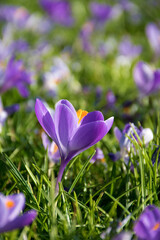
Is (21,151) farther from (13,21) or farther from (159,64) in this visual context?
(13,21)

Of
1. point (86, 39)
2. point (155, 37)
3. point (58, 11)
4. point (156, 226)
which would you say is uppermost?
point (58, 11)

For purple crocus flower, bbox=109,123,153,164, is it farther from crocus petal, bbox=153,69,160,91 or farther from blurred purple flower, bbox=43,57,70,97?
blurred purple flower, bbox=43,57,70,97

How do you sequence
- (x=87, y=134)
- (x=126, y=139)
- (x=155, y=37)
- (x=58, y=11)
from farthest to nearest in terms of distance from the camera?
(x=58, y=11) < (x=155, y=37) < (x=126, y=139) < (x=87, y=134)

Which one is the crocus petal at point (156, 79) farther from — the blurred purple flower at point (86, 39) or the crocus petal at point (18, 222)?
the blurred purple flower at point (86, 39)

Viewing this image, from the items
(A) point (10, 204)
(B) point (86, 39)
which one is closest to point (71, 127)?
(A) point (10, 204)

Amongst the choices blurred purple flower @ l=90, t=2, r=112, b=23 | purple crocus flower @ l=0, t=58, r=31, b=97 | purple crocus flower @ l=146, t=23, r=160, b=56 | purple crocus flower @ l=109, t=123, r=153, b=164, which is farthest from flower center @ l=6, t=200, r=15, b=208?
blurred purple flower @ l=90, t=2, r=112, b=23

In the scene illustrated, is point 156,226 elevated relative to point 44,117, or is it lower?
lower

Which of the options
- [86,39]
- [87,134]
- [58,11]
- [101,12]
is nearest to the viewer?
[87,134]

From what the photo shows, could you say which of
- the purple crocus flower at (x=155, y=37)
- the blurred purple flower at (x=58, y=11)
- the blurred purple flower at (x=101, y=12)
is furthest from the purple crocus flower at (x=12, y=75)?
the blurred purple flower at (x=58, y=11)

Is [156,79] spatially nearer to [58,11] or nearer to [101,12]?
[101,12]
